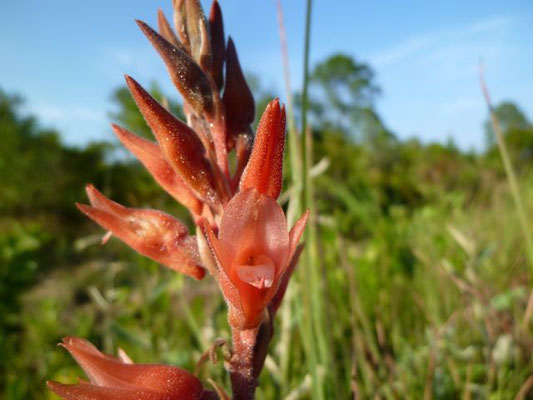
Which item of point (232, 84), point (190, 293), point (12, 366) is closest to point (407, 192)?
point (190, 293)

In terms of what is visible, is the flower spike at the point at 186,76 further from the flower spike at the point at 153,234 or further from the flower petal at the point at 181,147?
the flower spike at the point at 153,234

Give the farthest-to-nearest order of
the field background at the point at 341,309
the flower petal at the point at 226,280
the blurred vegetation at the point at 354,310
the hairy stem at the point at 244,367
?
the blurred vegetation at the point at 354,310 → the field background at the point at 341,309 → the hairy stem at the point at 244,367 → the flower petal at the point at 226,280

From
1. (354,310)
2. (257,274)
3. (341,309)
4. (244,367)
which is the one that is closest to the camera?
(257,274)

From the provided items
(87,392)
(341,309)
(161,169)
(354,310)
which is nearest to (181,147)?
(161,169)

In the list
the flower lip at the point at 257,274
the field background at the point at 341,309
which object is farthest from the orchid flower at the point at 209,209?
the field background at the point at 341,309

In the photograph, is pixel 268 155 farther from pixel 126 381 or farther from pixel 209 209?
pixel 126 381

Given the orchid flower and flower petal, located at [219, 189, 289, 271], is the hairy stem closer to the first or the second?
the orchid flower
